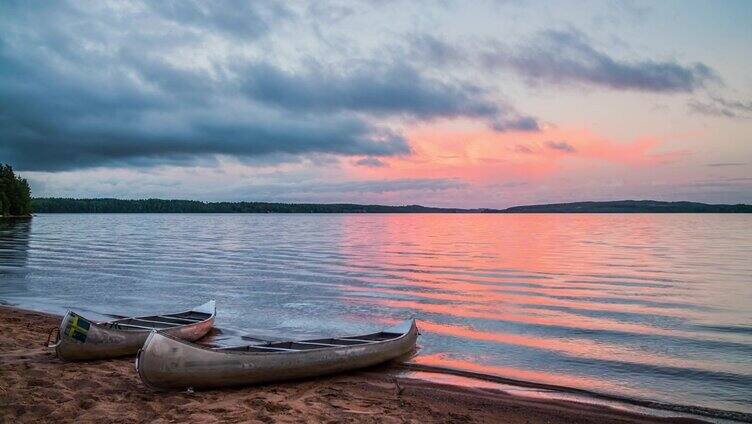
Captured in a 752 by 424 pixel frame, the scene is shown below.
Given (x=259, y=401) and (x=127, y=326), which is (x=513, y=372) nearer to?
(x=259, y=401)

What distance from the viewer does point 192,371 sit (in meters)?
10.1

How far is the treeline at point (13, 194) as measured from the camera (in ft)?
459

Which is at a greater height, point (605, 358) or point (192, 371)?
point (192, 371)

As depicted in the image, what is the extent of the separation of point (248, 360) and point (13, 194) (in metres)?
166

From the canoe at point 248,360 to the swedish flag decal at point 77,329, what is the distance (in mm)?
3130

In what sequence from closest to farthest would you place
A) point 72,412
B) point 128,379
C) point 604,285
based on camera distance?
point 72,412 < point 128,379 < point 604,285

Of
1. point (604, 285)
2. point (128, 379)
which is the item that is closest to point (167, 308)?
point (128, 379)

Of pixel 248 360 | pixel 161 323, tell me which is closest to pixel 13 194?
pixel 161 323

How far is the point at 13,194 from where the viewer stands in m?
146

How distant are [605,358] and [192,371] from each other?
10.8 m

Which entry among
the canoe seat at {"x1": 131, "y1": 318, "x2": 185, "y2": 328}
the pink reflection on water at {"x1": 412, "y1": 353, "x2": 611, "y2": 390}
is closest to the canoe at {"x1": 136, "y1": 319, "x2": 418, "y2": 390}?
the pink reflection on water at {"x1": 412, "y1": 353, "x2": 611, "y2": 390}

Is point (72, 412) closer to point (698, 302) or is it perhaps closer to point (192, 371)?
point (192, 371)

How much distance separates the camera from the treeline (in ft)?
459

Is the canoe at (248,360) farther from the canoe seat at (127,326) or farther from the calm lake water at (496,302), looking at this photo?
the canoe seat at (127,326)
